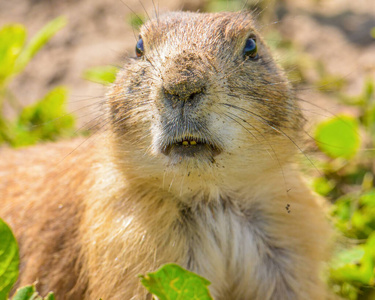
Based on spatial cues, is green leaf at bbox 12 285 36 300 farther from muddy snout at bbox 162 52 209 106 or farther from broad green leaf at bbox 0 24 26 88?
broad green leaf at bbox 0 24 26 88

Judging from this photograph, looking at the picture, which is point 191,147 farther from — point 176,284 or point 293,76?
point 293,76

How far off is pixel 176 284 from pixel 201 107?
979 millimetres

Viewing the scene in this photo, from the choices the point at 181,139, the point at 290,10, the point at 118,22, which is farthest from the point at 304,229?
the point at 118,22

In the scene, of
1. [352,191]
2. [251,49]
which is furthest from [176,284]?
[352,191]

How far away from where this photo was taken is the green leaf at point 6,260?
2996 mm

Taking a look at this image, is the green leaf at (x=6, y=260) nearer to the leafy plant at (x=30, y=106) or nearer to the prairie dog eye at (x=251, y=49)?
the prairie dog eye at (x=251, y=49)

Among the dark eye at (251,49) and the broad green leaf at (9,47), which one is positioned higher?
the dark eye at (251,49)

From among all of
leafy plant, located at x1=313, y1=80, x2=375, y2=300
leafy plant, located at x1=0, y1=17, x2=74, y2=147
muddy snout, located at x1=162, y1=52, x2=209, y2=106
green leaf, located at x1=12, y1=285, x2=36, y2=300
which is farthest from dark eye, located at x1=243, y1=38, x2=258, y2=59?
leafy plant, located at x1=0, y1=17, x2=74, y2=147

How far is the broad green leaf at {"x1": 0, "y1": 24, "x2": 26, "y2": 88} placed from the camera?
545 cm

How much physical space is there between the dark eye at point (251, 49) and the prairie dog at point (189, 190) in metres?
0.01

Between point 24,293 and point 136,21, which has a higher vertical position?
point 136,21

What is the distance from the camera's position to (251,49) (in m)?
3.78

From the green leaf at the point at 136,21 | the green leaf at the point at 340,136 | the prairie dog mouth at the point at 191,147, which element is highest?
the green leaf at the point at 136,21

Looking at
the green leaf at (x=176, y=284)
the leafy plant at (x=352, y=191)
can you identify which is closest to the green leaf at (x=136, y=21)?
the leafy plant at (x=352, y=191)
